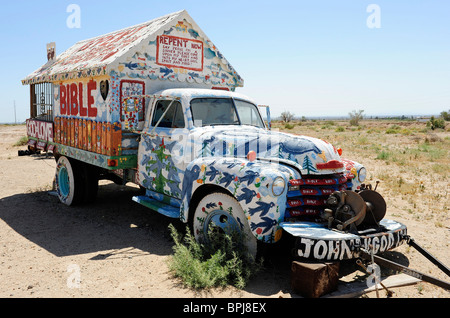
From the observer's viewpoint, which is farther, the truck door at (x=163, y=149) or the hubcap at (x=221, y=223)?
the truck door at (x=163, y=149)

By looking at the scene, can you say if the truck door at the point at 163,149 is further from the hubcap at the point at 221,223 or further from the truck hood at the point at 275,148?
the hubcap at the point at 221,223

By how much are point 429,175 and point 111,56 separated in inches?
397

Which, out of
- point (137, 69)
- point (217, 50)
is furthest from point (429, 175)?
point (137, 69)

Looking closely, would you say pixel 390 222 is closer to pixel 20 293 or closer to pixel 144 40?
pixel 20 293

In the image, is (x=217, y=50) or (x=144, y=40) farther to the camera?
(x=217, y=50)

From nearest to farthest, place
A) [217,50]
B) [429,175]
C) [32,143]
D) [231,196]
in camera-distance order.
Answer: [231,196] → [217,50] → [32,143] → [429,175]

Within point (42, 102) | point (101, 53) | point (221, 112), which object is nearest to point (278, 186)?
point (221, 112)

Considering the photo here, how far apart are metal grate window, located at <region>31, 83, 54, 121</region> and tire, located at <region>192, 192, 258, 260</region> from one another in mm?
5433

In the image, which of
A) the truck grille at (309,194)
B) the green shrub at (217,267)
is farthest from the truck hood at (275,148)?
the green shrub at (217,267)

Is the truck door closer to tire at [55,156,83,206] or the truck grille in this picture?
the truck grille

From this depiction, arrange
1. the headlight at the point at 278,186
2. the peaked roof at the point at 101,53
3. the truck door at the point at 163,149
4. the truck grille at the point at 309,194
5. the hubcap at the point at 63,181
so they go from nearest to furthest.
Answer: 1. the headlight at the point at 278,186
2. the truck grille at the point at 309,194
3. the truck door at the point at 163,149
4. the peaked roof at the point at 101,53
5. the hubcap at the point at 63,181

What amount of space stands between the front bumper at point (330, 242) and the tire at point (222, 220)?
1.65ft

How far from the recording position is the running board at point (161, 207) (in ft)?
16.7

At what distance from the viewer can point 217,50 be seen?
7102 mm
